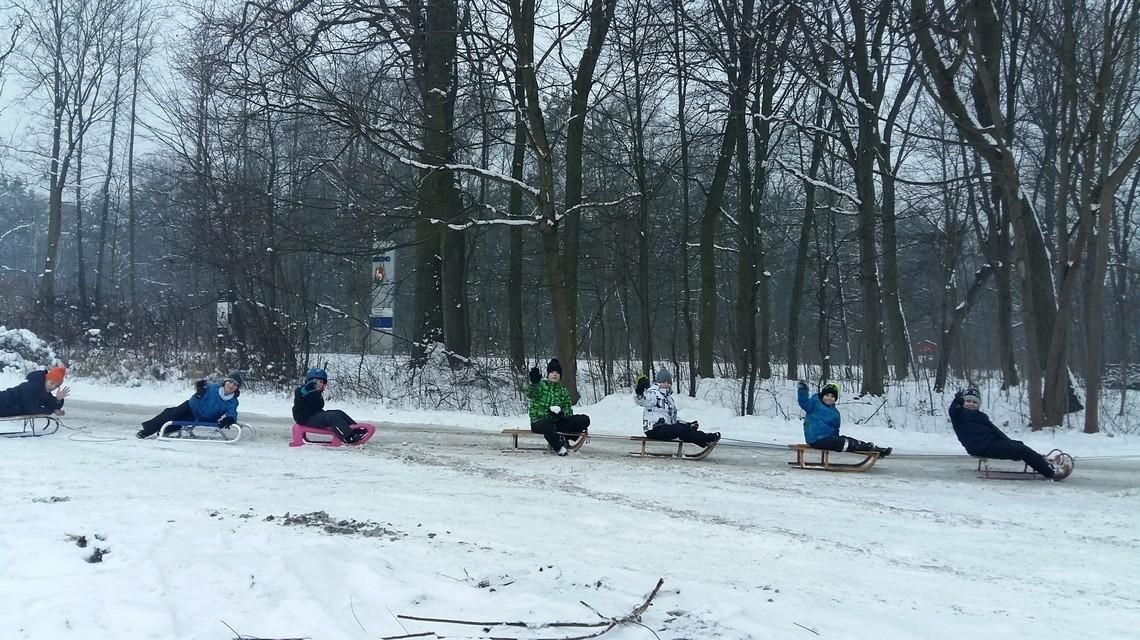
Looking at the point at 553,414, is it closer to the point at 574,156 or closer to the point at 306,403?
the point at 306,403

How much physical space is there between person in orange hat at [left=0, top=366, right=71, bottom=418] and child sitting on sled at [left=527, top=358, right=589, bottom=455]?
736 centimetres

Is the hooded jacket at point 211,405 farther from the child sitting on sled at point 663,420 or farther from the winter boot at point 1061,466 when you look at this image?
the winter boot at point 1061,466

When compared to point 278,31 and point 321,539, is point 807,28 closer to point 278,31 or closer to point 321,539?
point 278,31

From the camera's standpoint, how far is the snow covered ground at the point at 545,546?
523cm

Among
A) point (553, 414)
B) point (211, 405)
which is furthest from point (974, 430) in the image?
point (211, 405)

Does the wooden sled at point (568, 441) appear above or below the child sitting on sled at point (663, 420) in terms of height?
below

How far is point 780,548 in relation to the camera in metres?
7.12

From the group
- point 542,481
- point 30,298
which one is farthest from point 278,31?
point 30,298

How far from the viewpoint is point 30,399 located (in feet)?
45.1

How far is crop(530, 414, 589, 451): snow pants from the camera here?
13.0 meters

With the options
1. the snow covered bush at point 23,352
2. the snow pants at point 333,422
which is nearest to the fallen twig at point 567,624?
the snow pants at point 333,422

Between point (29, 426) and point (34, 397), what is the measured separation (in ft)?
5.50

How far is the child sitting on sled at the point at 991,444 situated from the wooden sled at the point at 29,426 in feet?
43.7

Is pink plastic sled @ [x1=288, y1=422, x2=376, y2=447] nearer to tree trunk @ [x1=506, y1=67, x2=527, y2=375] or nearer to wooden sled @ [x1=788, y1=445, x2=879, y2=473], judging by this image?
wooden sled @ [x1=788, y1=445, x2=879, y2=473]
